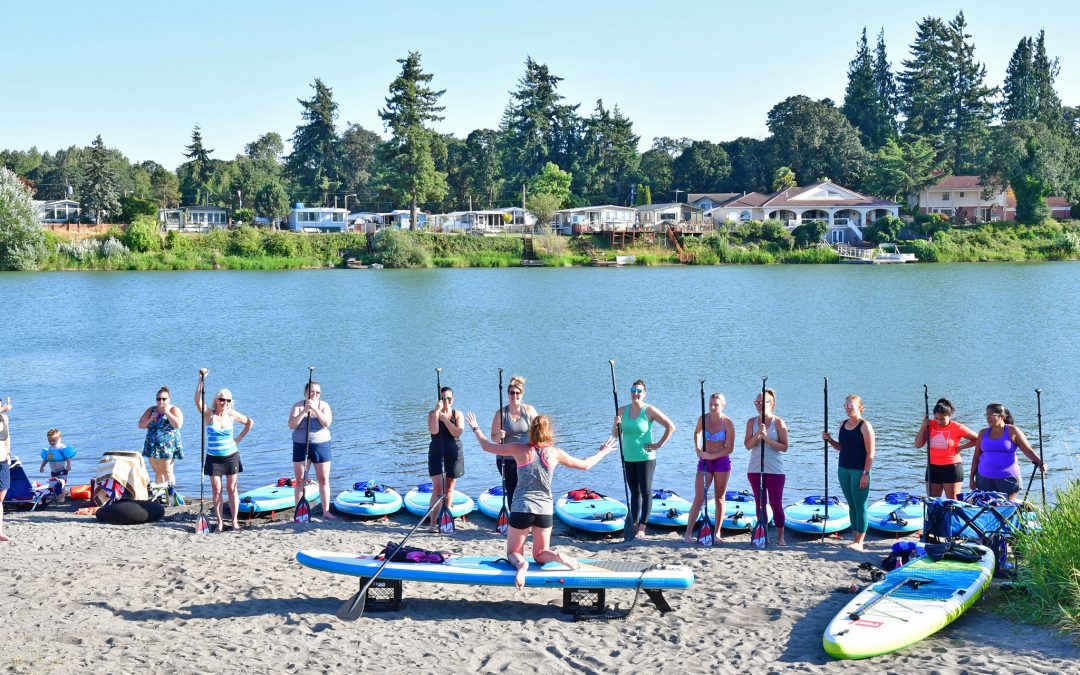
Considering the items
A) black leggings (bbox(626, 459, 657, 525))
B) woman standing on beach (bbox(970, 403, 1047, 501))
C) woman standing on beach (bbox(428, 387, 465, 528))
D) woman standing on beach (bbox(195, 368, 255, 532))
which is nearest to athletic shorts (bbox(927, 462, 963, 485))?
woman standing on beach (bbox(970, 403, 1047, 501))

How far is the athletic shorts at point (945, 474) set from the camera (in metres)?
11.6

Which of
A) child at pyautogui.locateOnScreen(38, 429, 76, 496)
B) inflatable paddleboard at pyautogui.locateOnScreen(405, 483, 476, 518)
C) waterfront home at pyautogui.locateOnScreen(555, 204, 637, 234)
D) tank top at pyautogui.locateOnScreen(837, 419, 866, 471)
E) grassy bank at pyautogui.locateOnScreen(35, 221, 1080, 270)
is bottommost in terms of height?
inflatable paddleboard at pyautogui.locateOnScreen(405, 483, 476, 518)

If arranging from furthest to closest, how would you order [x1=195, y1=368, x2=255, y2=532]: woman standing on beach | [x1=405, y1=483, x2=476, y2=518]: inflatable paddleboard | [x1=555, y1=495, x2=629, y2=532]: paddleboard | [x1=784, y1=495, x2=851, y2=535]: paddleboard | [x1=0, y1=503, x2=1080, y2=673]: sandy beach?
1. [x1=405, y1=483, x2=476, y2=518]: inflatable paddleboard
2. [x1=555, y1=495, x2=629, y2=532]: paddleboard
3. [x1=784, y1=495, x2=851, y2=535]: paddleboard
4. [x1=195, y1=368, x2=255, y2=532]: woman standing on beach
5. [x1=0, y1=503, x2=1080, y2=673]: sandy beach

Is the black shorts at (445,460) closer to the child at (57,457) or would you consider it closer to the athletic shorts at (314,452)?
the athletic shorts at (314,452)

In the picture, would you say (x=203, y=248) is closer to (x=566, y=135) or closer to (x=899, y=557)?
(x=566, y=135)

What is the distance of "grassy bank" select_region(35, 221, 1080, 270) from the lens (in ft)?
254

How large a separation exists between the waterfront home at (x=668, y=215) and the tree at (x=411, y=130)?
20.0m

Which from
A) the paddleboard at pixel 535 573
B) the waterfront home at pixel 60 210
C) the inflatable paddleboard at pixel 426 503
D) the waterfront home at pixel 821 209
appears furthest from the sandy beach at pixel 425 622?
the waterfront home at pixel 60 210

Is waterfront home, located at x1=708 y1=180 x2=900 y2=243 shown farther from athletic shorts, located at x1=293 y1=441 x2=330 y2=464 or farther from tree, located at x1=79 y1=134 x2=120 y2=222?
athletic shorts, located at x1=293 y1=441 x2=330 y2=464

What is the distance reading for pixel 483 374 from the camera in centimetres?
2970

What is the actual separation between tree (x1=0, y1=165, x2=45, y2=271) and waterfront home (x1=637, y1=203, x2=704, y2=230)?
4879cm

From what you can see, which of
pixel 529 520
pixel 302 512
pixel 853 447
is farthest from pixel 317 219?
pixel 529 520

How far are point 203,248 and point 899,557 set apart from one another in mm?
75046

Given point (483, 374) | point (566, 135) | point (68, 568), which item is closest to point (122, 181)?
point (566, 135)
